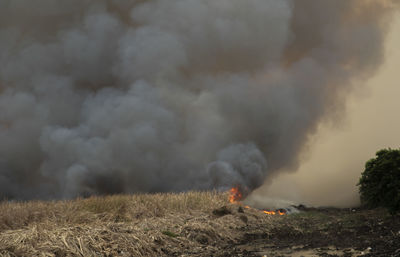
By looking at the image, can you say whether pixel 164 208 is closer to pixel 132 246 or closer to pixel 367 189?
pixel 132 246

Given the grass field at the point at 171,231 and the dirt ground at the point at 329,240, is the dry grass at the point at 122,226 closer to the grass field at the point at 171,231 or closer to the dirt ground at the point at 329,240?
the grass field at the point at 171,231

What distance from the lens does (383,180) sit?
648 inches

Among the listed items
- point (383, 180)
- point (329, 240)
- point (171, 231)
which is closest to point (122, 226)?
point (171, 231)

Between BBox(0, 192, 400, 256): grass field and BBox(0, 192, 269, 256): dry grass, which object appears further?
BBox(0, 192, 400, 256): grass field

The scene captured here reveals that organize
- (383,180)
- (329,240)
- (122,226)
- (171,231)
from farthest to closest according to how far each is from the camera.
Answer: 1. (383,180)
2. (329,240)
3. (171,231)
4. (122,226)

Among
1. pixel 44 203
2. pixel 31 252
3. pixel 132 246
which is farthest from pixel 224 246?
pixel 44 203

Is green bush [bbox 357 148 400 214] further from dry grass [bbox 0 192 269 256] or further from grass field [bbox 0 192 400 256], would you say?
dry grass [bbox 0 192 269 256]

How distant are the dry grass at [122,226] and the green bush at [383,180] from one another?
5364 millimetres

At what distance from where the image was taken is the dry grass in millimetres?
10289

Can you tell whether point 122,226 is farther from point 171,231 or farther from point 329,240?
point 329,240

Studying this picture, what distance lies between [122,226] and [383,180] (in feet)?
36.2

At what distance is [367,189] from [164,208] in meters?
9.37

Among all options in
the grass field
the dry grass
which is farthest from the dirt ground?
the dry grass

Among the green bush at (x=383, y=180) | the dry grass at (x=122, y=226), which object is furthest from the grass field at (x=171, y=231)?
the green bush at (x=383, y=180)
